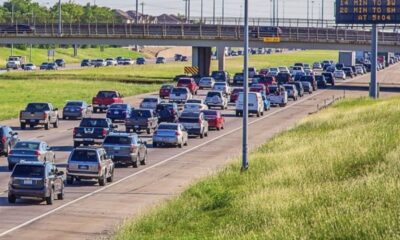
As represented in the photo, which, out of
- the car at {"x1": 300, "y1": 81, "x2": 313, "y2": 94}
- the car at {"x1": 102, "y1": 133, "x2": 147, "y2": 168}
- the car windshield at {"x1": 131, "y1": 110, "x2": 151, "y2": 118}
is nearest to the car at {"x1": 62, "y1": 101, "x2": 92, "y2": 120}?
the car windshield at {"x1": 131, "y1": 110, "x2": 151, "y2": 118}

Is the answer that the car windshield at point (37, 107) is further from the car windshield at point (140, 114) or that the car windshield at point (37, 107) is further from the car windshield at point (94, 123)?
the car windshield at point (94, 123)

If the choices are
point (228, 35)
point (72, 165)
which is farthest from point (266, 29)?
point (72, 165)

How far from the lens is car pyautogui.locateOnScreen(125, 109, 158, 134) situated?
66.8m

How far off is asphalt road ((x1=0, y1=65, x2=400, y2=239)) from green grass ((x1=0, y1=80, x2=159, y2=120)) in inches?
660

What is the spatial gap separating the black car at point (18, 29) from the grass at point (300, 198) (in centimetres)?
9088

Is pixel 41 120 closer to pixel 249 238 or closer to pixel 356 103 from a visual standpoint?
pixel 356 103

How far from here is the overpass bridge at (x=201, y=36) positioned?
122562mm

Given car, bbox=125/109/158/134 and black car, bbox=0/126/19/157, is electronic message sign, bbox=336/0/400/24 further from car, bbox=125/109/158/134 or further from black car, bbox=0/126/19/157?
black car, bbox=0/126/19/157

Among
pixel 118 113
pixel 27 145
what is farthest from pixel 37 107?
pixel 27 145

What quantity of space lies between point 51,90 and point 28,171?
7248 cm

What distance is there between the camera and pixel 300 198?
28.5 metres

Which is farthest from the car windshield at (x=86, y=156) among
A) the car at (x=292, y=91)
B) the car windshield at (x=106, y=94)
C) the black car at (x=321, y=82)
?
the black car at (x=321, y=82)

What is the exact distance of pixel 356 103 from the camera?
7956 cm

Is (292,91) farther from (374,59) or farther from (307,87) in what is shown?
(374,59)
